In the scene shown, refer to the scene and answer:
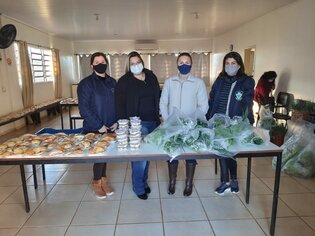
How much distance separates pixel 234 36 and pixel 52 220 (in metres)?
6.95

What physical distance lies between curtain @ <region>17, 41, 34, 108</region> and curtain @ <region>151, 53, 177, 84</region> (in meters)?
5.21

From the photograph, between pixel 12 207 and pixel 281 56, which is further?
pixel 281 56

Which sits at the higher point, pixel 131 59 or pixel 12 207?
pixel 131 59

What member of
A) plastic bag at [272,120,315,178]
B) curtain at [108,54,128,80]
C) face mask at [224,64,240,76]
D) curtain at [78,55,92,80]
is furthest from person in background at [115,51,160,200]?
curtain at [78,55,92,80]

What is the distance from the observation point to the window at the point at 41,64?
6621mm

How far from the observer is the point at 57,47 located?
826cm

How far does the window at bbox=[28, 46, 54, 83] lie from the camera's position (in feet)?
21.7

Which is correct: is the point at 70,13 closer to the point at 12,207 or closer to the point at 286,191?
the point at 12,207

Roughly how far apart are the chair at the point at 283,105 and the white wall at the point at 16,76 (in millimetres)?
5357

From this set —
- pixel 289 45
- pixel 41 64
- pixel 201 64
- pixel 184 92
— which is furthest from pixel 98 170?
pixel 201 64

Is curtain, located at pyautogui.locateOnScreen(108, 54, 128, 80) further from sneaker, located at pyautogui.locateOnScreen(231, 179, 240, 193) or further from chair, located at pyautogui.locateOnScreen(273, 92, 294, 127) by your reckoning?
sneaker, located at pyautogui.locateOnScreen(231, 179, 240, 193)

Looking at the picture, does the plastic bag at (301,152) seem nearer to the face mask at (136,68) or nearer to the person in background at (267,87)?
the person in background at (267,87)

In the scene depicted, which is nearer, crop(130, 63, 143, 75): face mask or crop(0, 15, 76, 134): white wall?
crop(130, 63, 143, 75): face mask

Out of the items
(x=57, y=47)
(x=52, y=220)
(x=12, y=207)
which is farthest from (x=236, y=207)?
(x=57, y=47)
